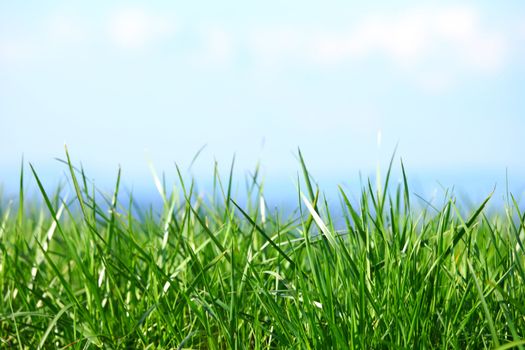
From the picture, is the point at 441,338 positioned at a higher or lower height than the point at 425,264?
lower

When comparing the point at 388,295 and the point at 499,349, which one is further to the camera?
the point at 388,295

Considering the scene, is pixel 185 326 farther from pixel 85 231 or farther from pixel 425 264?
pixel 425 264

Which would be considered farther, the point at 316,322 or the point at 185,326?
the point at 185,326

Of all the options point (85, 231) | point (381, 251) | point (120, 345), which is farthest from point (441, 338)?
point (85, 231)

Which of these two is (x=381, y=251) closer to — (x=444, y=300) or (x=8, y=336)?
(x=444, y=300)

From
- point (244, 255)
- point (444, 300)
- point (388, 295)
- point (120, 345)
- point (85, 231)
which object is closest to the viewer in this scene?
point (388, 295)

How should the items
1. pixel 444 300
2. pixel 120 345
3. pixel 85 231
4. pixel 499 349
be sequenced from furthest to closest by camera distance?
pixel 85 231 → pixel 120 345 → pixel 444 300 → pixel 499 349

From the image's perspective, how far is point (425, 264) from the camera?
1271 mm

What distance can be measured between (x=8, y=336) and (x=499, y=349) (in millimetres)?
1212

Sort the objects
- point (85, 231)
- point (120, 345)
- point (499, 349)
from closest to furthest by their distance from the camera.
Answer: point (499, 349)
point (120, 345)
point (85, 231)

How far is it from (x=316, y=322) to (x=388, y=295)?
0.48ft

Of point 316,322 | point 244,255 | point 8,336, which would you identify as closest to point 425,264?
point 316,322

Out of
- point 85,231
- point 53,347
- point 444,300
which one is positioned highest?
point 85,231

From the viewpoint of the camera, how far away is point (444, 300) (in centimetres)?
132
